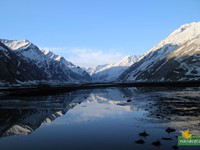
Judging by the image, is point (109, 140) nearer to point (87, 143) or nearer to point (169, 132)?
point (87, 143)

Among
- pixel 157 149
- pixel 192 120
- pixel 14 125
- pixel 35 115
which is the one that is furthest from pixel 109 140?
pixel 35 115

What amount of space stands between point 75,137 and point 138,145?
9.63 metres

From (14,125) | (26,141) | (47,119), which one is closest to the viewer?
(26,141)

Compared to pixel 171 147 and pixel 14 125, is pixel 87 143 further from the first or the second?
pixel 14 125

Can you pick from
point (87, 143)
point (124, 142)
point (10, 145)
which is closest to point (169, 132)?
point (124, 142)

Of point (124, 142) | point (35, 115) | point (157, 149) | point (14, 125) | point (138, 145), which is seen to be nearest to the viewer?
point (157, 149)

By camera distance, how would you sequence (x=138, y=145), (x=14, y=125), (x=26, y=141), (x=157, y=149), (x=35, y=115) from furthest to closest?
1. (x=35, y=115)
2. (x=14, y=125)
3. (x=26, y=141)
4. (x=138, y=145)
5. (x=157, y=149)

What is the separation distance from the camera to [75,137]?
1389 inches

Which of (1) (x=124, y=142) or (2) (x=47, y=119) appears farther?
(2) (x=47, y=119)

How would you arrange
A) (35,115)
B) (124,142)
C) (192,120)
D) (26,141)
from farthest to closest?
(35,115) < (192,120) < (26,141) < (124,142)

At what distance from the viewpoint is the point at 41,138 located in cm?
Result: 3534

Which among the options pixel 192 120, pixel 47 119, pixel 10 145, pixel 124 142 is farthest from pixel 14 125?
pixel 192 120

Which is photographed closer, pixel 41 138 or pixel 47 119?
pixel 41 138

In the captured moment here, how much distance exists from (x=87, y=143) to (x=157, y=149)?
8.49m
